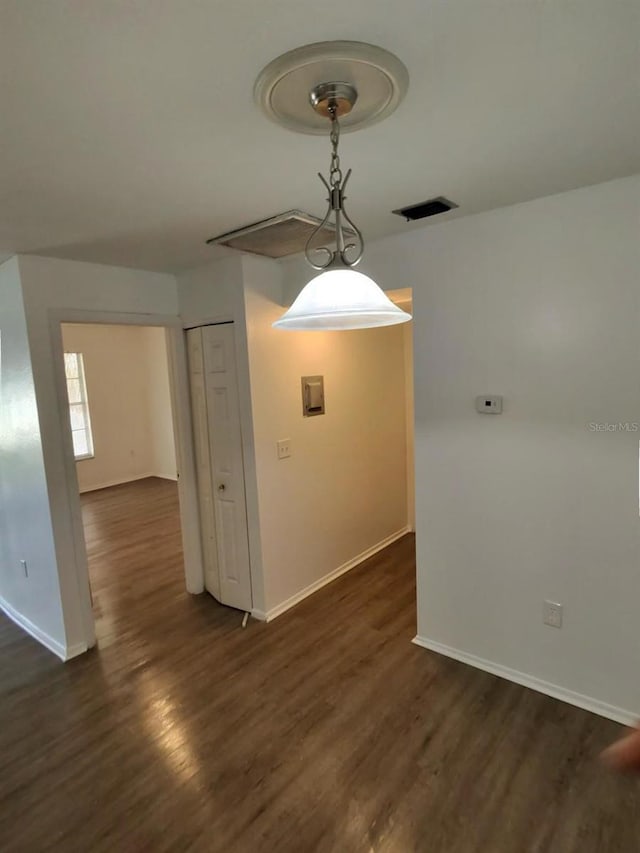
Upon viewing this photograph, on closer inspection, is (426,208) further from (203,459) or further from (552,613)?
(203,459)

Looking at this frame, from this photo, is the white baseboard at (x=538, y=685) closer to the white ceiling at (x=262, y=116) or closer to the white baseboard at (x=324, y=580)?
the white baseboard at (x=324, y=580)

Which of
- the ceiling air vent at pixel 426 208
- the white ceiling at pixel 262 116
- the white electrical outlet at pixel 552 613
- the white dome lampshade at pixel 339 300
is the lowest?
the white electrical outlet at pixel 552 613

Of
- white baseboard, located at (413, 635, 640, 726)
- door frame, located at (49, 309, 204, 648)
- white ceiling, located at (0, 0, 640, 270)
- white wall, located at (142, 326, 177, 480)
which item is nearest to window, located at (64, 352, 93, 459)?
white wall, located at (142, 326, 177, 480)

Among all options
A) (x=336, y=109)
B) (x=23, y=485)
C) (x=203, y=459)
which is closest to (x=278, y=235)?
(x=336, y=109)

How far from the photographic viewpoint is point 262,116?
130 centimetres

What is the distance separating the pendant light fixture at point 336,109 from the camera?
107 cm

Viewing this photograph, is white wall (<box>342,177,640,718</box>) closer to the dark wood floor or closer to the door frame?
the dark wood floor

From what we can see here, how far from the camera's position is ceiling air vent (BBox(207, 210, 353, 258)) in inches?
86.4

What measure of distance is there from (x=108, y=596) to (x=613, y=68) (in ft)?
13.6

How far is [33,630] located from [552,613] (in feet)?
10.9

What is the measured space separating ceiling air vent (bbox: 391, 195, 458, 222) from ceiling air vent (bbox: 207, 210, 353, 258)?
29 centimetres

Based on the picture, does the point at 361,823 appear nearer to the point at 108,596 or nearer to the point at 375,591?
the point at 375,591

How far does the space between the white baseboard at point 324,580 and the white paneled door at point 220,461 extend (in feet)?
0.56

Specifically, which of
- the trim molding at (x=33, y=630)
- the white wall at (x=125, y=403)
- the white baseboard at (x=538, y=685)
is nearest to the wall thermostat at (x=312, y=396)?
the white baseboard at (x=538, y=685)
